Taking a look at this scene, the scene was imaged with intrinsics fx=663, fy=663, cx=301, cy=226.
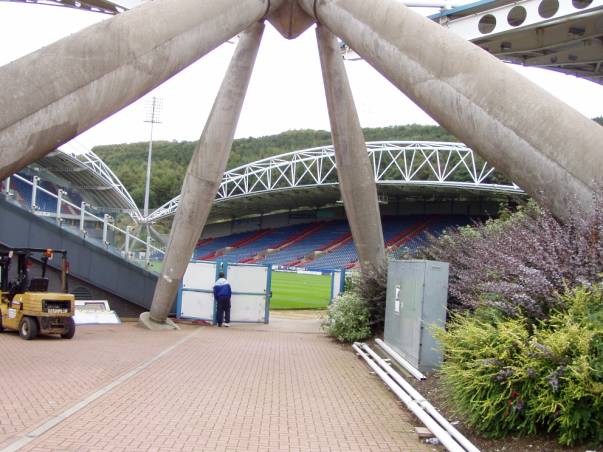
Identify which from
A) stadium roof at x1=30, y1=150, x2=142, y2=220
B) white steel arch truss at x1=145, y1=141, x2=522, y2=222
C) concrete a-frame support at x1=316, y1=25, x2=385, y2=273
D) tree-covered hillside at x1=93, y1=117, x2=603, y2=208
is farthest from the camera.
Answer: tree-covered hillside at x1=93, y1=117, x2=603, y2=208

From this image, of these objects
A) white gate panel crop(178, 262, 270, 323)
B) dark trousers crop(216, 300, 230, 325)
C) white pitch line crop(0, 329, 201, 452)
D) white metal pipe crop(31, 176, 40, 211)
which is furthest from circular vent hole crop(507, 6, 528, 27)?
white pitch line crop(0, 329, 201, 452)

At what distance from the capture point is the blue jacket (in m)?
21.9

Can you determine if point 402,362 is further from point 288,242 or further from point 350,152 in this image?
point 288,242

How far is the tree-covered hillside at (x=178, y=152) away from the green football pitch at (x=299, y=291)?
41.1 metres

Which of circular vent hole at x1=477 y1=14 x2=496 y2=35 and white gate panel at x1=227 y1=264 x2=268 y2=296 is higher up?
circular vent hole at x1=477 y1=14 x2=496 y2=35

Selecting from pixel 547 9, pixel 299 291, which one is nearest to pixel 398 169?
pixel 299 291

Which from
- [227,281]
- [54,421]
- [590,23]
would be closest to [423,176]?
[590,23]

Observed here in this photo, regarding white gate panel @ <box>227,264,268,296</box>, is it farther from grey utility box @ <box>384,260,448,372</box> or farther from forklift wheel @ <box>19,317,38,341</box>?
grey utility box @ <box>384,260,448,372</box>

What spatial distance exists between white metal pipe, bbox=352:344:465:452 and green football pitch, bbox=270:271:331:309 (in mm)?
21799

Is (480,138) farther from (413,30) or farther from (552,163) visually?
(413,30)

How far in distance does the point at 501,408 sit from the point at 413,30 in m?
7.73

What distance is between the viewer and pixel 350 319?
17.2m

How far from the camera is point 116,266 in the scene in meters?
22.8

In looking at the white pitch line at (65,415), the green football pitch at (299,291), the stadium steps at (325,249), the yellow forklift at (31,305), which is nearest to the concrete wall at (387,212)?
the stadium steps at (325,249)
